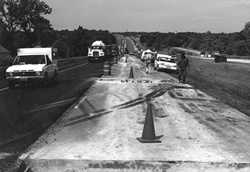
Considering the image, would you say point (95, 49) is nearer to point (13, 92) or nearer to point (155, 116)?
point (13, 92)

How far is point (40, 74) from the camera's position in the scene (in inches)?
658

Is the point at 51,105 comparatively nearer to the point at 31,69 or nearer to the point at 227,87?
the point at 31,69

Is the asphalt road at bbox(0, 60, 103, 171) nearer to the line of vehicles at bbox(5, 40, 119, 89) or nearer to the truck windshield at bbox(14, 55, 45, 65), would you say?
the line of vehicles at bbox(5, 40, 119, 89)

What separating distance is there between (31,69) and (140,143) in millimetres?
10939

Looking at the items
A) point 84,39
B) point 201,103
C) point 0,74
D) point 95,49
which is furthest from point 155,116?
point 84,39

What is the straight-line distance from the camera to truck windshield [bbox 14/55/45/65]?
58.2 feet

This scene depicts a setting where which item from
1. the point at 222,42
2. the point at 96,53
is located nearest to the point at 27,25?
the point at 96,53

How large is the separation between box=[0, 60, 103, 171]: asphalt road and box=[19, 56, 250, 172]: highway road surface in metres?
0.35

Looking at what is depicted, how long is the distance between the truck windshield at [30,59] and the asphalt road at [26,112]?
1320 mm

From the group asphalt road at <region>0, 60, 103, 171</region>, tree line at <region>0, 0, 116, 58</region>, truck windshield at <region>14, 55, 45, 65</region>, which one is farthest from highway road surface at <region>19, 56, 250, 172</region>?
tree line at <region>0, 0, 116, 58</region>

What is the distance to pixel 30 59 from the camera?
706 inches

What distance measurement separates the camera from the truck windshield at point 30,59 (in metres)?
17.8

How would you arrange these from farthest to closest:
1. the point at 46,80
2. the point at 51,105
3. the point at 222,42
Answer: the point at 222,42 → the point at 46,80 → the point at 51,105

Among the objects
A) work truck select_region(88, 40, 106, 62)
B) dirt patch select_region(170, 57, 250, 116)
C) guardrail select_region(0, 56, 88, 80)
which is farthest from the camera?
work truck select_region(88, 40, 106, 62)
